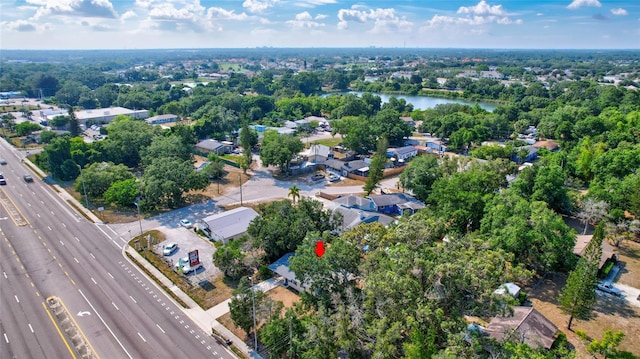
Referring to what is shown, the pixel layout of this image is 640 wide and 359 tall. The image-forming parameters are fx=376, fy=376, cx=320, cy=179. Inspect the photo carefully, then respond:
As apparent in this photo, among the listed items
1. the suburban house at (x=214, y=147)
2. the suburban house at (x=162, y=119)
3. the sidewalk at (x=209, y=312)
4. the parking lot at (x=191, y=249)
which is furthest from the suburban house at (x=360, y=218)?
the suburban house at (x=162, y=119)

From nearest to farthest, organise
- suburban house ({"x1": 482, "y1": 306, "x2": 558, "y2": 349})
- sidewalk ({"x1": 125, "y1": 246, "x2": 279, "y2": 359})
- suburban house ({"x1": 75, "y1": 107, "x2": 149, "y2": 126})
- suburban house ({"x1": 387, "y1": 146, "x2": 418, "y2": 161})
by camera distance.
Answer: suburban house ({"x1": 482, "y1": 306, "x2": 558, "y2": 349}), sidewalk ({"x1": 125, "y1": 246, "x2": 279, "y2": 359}), suburban house ({"x1": 387, "y1": 146, "x2": 418, "y2": 161}), suburban house ({"x1": 75, "y1": 107, "x2": 149, "y2": 126})

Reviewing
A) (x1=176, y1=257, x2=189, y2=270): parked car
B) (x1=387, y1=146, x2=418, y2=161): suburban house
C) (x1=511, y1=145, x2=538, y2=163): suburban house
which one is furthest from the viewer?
(x1=387, y1=146, x2=418, y2=161): suburban house

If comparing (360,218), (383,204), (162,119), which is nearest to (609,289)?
(383,204)

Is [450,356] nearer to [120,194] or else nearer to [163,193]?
[163,193]

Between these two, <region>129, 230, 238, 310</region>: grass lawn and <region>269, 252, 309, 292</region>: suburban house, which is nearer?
<region>129, 230, 238, 310</region>: grass lawn

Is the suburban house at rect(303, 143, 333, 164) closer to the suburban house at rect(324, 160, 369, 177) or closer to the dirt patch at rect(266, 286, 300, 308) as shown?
the suburban house at rect(324, 160, 369, 177)

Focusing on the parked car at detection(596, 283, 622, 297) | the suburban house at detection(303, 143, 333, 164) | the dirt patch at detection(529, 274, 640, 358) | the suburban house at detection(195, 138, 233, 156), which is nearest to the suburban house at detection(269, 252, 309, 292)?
the dirt patch at detection(529, 274, 640, 358)
